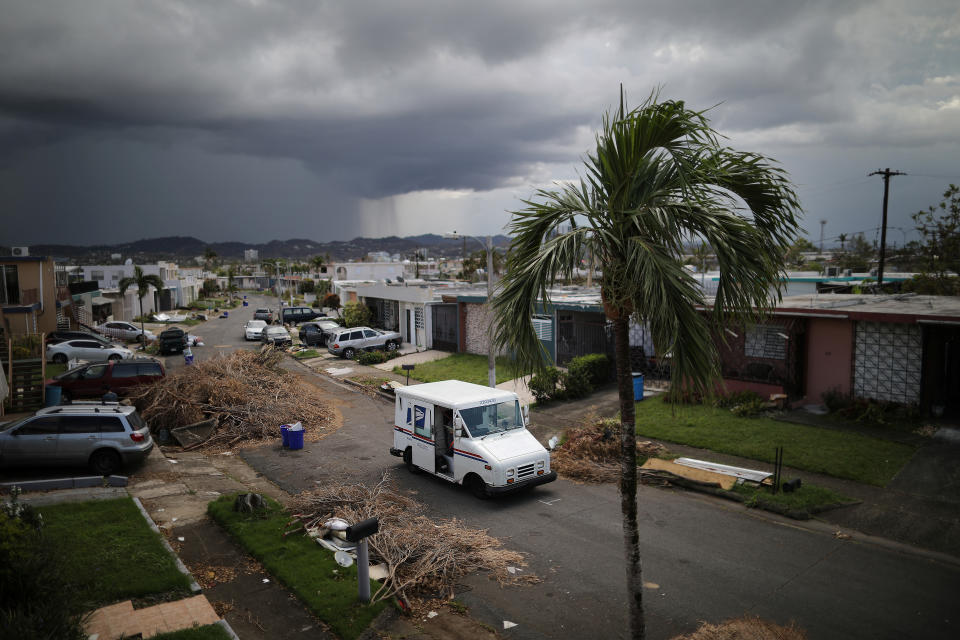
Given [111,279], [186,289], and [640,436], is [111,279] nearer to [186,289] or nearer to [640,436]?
[186,289]

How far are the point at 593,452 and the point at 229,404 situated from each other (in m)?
12.7

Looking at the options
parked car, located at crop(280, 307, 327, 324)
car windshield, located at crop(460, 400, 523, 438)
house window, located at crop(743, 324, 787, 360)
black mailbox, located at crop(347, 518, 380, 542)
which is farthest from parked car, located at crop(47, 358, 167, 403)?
parked car, located at crop(280, 307, 327, 324)

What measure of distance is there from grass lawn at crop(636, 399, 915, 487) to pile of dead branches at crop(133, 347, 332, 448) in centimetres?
1168

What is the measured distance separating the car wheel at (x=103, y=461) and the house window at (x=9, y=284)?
30.3 metres

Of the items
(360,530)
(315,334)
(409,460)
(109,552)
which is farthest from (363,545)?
(315,334)

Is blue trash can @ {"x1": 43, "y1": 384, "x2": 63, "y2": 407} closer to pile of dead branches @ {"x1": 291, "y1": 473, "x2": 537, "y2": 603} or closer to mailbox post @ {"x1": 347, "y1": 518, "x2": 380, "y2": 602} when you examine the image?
pile of dead branches @ {"x1": 291, "y1": 473, "x2": 537, "y2": 603}

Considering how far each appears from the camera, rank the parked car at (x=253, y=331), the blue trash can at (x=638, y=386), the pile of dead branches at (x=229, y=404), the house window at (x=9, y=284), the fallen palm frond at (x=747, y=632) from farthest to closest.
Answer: the parked car at (x=253, y=331) → the house window at (x=9, y=284) → the blue trash can at (x=638, y=386) → the pile of dead branches at (x=229, y=404) → the fallen palm frond at (x=747, y=632)

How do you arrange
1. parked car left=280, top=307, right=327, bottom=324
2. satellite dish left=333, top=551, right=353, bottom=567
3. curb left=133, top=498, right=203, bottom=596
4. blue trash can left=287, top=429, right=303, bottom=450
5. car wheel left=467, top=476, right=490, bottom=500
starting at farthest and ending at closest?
parked car left=280, top=307, right=327, bottom=324, blue trash can left=287, top=429, right=303, bottom=450, car wheel left=467, top=476, right=490, bottom=500, satellite dish left=333, top=551, right=353, bottom=567, curb left=133, top=498, right=203, bottom=596

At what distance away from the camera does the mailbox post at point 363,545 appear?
A: 25.9 feet

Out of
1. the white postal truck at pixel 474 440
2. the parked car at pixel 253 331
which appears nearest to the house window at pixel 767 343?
the white postal truck at pixel 474 440

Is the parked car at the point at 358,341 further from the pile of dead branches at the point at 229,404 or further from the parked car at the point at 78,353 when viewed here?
the pile of dead branches at the point at 229,404

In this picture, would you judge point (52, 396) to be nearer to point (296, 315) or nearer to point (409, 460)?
point (409, 460)

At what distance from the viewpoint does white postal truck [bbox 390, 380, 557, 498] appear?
12305mm

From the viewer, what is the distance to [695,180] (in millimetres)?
5891
